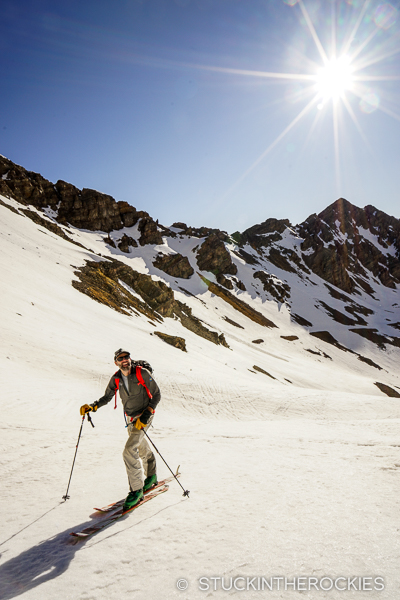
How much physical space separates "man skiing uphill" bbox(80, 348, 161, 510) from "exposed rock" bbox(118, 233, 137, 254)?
253ft

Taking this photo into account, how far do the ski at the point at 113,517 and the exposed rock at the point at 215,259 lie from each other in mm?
83875

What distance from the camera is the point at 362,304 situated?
108188 millimetres

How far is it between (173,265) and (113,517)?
75655 millimetres

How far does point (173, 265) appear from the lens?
7844 centimetres

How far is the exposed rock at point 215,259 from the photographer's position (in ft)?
294

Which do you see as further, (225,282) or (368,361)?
(225,282)

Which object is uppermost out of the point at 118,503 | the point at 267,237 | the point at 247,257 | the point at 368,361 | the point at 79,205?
the point at 267,237

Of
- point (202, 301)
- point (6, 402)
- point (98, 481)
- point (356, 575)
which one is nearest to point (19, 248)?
point (6, 402)

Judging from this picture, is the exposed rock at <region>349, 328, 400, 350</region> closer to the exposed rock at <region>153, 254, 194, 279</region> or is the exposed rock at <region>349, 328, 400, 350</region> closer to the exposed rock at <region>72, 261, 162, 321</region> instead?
the exposed rock at <region>153, 254, 194, 279</region>

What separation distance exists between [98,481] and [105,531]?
182 centimetres

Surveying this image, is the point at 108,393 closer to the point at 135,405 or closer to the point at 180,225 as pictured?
the point at 135,405

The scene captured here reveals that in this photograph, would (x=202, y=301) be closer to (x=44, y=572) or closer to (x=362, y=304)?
(x=44, y=572)

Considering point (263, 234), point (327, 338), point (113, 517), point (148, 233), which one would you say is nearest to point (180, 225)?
point (148, 233)

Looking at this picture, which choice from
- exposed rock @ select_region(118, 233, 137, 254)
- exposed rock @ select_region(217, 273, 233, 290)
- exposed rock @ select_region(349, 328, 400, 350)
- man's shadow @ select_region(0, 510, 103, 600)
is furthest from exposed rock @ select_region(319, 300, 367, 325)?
man's shadow @ select_region(0, 510, 103, 600)
